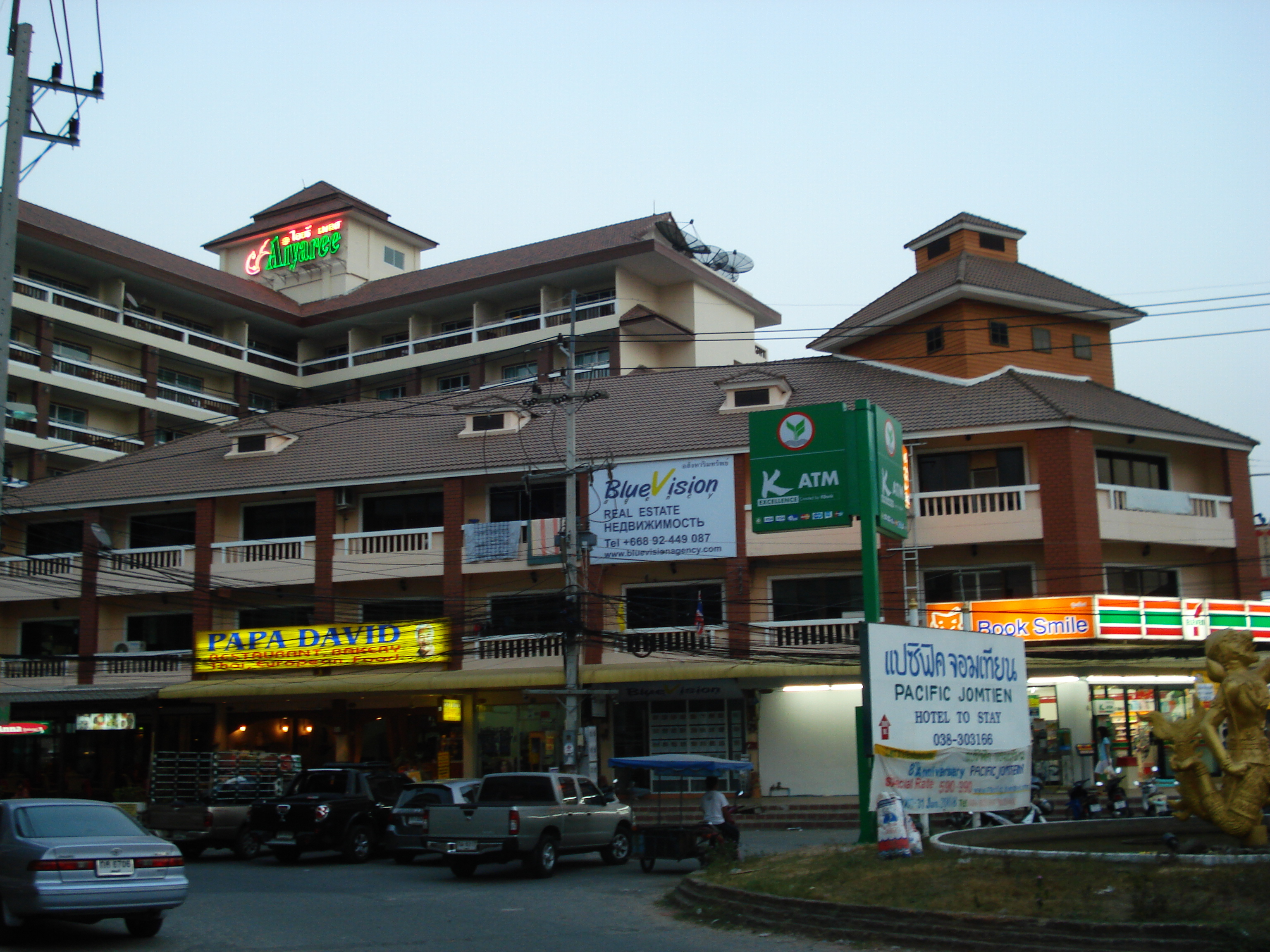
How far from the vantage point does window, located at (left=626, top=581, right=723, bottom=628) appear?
32.7 meters

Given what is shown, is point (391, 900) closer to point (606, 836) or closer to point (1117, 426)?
point (606, 836)

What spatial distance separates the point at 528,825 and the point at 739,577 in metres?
13.8

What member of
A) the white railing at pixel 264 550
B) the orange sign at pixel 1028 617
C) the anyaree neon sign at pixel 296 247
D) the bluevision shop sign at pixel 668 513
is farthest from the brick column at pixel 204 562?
the anyaree neon sign at pixel 296 247

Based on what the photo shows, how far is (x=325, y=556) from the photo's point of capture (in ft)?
116

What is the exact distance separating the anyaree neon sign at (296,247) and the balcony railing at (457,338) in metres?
5.32

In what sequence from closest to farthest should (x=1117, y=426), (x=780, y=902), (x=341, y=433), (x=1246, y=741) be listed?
(x=780, y=902) < (x=1246, y=741) < (x=1117, y=426) < (x=341, y=433)

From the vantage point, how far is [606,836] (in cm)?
2097

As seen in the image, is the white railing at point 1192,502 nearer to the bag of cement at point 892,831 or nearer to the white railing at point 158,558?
the bag of cement at point 892,831

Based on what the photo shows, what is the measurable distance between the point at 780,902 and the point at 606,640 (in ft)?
62.2

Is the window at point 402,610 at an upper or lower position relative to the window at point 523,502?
lower

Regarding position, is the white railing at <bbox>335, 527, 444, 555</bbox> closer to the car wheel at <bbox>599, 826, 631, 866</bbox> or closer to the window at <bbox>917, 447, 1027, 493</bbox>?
the window at <bbox>917, 447, 1027, 493</bbox>

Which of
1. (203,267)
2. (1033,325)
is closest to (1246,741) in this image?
(1033,325)

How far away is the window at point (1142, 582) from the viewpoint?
31.4 meters

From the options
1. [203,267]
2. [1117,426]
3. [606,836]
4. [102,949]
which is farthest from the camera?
[203,267]
